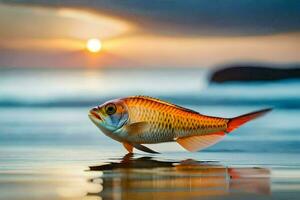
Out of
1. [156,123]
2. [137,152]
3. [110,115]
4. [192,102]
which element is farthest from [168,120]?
[192,102]

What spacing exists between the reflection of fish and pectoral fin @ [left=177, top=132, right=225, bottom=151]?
7 cm

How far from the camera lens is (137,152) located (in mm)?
2672

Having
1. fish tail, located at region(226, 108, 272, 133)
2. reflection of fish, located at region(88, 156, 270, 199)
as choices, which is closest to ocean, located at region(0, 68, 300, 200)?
reflection of fish, located at region(88, 156, 270, 199)

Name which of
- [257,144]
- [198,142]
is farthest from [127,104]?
[257,144]

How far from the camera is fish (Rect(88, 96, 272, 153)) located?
2.34 metres

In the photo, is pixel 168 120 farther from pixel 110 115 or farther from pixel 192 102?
pixel 192 102

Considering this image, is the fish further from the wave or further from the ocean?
the wave

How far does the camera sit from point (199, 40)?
3.14m

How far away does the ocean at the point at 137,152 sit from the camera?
6.16ft

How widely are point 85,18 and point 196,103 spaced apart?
57 cm

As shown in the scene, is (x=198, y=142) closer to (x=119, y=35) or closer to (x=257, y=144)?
(x=257, y=144)

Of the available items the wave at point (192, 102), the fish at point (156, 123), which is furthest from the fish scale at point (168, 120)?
the wave at point (192, 102)

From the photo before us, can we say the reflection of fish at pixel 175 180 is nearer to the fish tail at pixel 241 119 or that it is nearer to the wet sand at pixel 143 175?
the wet sand at pixel 143 175

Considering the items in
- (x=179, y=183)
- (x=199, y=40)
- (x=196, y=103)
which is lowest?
(x=179, y=183)
